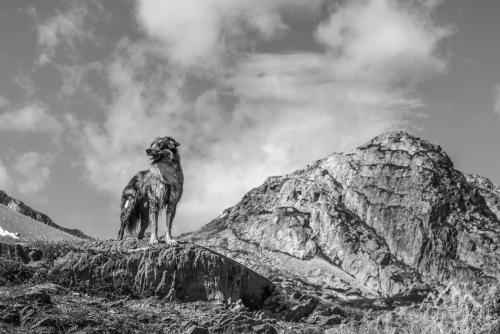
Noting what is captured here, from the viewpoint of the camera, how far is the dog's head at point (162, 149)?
2305 centimetres

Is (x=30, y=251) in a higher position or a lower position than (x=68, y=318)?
higher

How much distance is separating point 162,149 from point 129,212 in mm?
3342

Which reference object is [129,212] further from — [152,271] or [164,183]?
[152,271]

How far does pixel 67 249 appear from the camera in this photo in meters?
21.5

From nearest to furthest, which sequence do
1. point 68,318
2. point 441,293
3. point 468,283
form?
point 441,293, point 468,283, point 68,318

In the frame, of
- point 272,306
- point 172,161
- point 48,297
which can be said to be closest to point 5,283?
point 48,297

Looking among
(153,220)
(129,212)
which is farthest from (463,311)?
(129,212)

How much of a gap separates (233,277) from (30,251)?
6.91 metres

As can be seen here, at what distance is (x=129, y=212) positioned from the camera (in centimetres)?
2484

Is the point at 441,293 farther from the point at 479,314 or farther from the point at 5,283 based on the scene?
the point at 5,283

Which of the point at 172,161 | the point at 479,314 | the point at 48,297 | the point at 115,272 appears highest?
the point at 172,161

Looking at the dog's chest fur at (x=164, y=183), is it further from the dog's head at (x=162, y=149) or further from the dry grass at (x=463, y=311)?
the dry grass at (x=463, y=311)

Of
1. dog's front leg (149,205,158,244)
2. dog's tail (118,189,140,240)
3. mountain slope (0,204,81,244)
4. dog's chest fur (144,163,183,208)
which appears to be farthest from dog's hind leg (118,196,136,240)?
mountain slope (0,204,81,244)

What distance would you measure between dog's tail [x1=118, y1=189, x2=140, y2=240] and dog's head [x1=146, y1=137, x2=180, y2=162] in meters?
2.31
